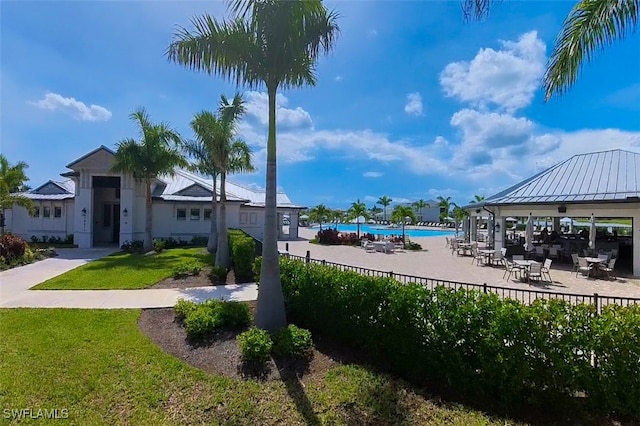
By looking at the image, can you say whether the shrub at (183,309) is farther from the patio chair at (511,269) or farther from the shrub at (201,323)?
the patio chair at (511,269)

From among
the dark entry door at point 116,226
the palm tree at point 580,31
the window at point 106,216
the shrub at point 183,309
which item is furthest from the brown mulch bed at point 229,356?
the window at point 106,216

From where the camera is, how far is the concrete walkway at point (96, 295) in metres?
9.07

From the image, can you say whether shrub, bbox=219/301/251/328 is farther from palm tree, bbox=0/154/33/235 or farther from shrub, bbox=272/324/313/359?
palm tree, bbox=0/154/33/235

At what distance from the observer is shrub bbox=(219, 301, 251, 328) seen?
718 centimetres

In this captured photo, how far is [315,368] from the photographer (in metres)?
5.59

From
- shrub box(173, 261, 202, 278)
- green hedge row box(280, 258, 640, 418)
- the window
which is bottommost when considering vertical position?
shrub box(173, 261, 202, 278)

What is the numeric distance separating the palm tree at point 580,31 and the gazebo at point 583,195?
40.9ft

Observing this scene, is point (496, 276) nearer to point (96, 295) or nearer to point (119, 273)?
point (96, 295)

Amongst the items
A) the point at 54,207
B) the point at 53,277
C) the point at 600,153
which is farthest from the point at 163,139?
the point at 600,153

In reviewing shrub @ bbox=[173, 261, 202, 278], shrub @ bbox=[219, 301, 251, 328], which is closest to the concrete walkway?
shrub @ bbox=[173, 261, 202, 278]

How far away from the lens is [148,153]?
19531 mm

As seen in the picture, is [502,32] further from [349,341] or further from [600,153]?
[600,153]

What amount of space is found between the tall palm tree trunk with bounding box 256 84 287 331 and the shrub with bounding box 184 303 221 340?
0.98m

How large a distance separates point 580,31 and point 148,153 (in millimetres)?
20459
